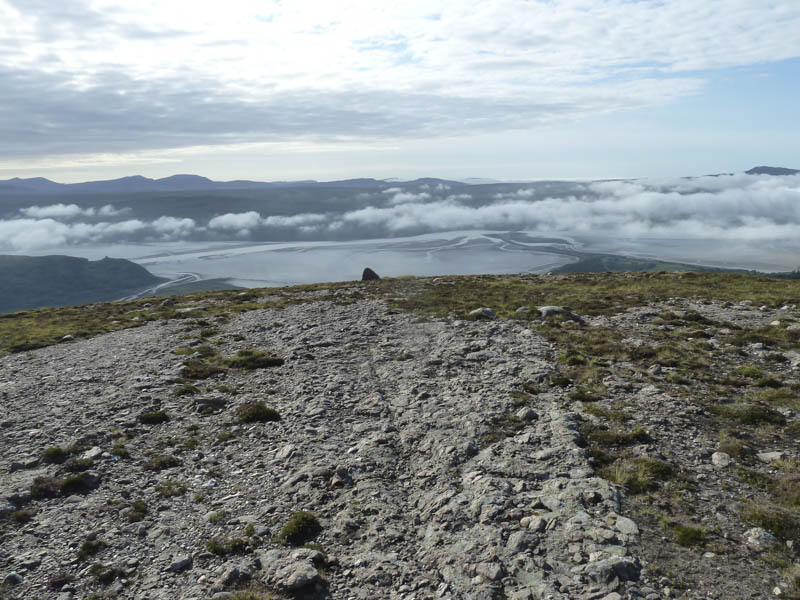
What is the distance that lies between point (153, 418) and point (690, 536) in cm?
1875

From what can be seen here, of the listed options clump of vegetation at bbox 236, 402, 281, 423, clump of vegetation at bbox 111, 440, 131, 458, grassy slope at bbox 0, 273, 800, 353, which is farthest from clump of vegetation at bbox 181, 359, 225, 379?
grassy slope at bbox 0, 273, 800, 353

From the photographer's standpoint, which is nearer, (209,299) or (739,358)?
(739,358)

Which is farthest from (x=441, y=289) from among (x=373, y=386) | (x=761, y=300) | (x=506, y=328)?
(x=373, y=386)

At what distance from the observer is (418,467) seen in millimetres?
15133

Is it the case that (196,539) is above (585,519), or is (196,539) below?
below

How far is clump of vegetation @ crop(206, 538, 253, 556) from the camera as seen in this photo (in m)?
11.7

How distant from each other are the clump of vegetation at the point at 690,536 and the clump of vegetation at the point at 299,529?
8.33 m

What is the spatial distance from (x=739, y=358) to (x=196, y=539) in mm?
23315

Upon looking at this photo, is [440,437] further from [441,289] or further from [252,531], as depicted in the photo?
[441,289]

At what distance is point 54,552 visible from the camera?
11984 millimetres

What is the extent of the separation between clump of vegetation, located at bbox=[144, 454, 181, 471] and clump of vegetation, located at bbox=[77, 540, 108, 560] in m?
3.86

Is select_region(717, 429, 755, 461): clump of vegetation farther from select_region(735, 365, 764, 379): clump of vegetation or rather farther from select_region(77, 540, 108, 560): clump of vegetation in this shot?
select_region(77, 540, 108, 560): clump of vegetation

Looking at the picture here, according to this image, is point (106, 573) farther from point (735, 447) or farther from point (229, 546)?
point (735, 447)

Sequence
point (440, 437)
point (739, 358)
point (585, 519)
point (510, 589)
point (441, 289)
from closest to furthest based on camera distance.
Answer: point (510, 589), point (585, 519), point (440, 437), point (739, 358), point (441, 289)
